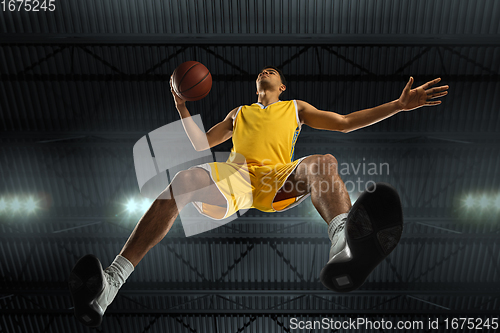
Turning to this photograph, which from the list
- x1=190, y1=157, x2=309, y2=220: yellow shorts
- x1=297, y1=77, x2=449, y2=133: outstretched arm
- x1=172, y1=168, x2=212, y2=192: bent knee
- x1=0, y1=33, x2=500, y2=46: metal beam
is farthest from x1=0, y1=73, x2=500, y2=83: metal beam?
x1=172, y1=168, x2=212, y2=192: bent knee

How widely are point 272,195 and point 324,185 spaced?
1.67ft

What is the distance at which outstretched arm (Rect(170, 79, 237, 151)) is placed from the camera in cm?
333

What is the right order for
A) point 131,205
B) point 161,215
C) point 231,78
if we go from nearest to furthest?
point 161,215 → point 231,78 → point 131,205

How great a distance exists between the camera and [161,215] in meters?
2.46

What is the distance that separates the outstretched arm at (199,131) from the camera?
3.33m

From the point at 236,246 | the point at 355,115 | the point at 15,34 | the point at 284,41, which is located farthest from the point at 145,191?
the point at 355,115

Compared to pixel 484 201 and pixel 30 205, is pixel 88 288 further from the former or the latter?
pixel 484 201

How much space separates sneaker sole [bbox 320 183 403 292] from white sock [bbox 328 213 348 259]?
0.13 metres

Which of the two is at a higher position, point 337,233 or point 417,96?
point 417,96

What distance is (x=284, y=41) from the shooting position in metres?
5.60

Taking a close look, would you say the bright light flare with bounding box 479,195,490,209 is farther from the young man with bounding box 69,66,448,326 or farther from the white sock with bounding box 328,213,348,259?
the white sock with bounding box 328,213,348,259

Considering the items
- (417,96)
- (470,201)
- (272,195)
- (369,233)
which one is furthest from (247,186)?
(470,201)

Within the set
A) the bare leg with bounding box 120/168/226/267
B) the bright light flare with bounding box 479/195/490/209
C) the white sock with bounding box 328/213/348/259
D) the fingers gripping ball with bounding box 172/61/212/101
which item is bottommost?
the white sock with bounding box 328/213/348/259

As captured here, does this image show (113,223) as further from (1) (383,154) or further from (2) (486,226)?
(2) (486,226)
